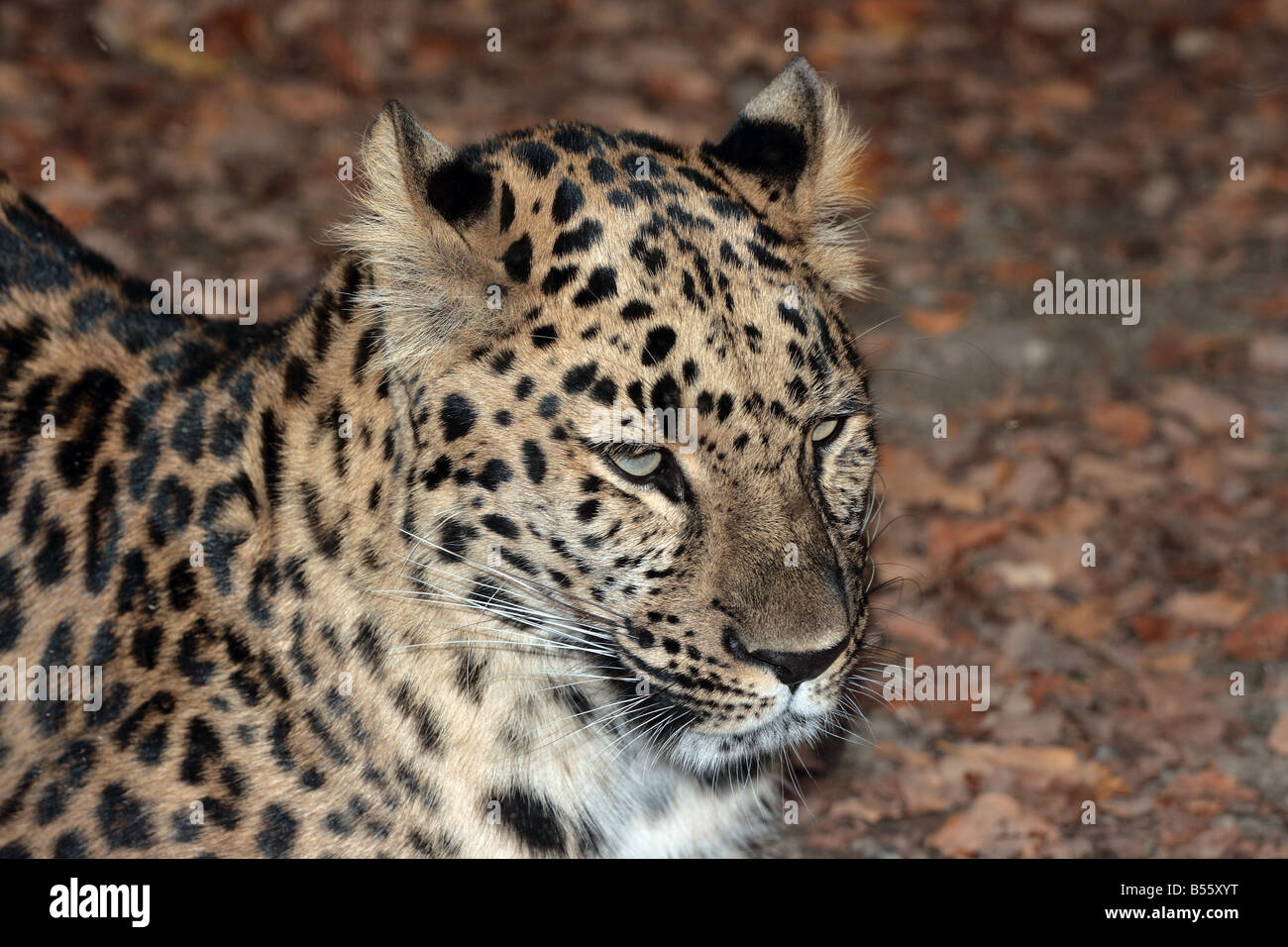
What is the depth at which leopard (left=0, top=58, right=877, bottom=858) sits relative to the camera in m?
4.44

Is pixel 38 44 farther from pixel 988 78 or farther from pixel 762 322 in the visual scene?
pixel 762 322

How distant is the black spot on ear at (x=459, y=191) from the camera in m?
4.39

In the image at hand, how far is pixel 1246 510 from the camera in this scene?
27.9 feet

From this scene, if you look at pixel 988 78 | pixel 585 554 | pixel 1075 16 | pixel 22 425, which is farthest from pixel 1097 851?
pixel 1075 16

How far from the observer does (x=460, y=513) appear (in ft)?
14.8

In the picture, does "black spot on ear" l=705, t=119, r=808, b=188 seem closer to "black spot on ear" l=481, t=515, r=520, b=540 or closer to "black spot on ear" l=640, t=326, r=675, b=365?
"black spot on ear" l=640, t=326, r=675, b=365

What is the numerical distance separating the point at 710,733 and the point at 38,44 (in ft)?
31.6

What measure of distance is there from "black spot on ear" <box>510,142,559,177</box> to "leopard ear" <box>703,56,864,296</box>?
0.70 meters

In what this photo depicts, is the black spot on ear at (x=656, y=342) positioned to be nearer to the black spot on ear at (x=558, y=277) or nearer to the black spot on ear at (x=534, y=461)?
the black spot on ear at (x=558, y=277)
